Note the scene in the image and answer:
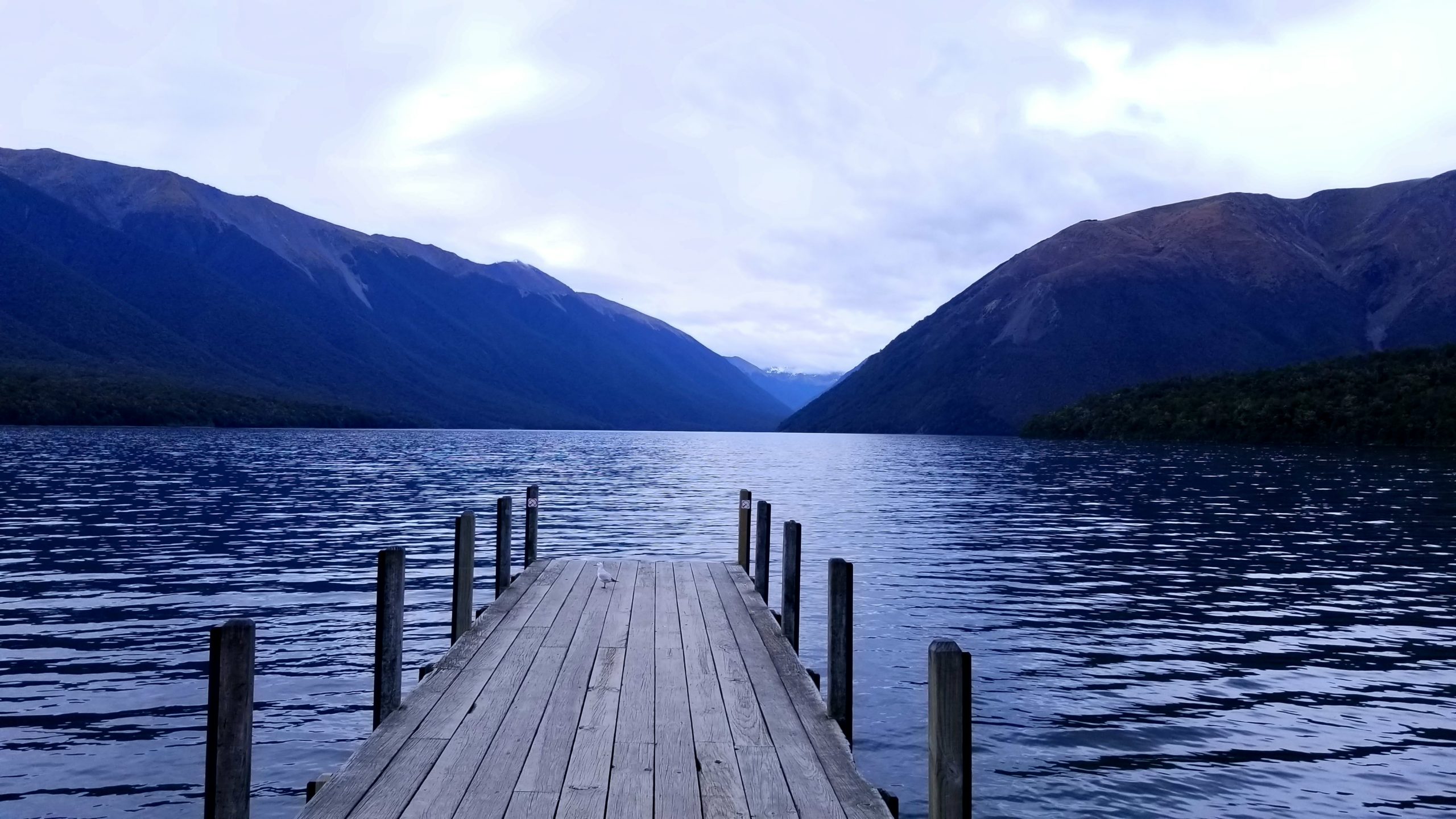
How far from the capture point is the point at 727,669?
32.0ft

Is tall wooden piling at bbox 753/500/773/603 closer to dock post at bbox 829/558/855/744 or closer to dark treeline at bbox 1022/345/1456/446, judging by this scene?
dock post at bbox 829/558/855/744

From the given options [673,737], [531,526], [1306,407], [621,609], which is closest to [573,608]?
[621,609]

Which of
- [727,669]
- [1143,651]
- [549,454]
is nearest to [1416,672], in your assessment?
[1143,651]

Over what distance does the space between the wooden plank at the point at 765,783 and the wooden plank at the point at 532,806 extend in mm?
1196

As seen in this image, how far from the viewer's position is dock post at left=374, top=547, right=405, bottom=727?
8.38m

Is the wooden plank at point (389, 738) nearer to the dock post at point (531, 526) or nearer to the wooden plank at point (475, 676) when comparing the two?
the wooden plank at point (475, 676)

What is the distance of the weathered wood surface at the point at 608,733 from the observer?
6262mm

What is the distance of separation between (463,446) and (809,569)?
282ft

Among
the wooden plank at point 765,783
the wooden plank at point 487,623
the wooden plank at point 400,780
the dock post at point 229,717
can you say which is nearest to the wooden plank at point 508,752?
the wooden plank at point 400,780

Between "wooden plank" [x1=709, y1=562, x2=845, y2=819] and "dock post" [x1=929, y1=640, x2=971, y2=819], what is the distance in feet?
2.44

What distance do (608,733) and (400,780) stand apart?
5.26 feet

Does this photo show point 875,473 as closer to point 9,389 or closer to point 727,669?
point 727,669

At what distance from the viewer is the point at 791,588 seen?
1185 centimetres

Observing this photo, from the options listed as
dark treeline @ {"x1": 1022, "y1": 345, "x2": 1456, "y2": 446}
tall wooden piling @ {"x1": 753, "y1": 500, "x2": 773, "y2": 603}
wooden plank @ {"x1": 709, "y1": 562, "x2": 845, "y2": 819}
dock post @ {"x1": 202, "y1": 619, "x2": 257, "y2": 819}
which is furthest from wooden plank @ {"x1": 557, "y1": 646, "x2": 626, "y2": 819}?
dark treeline @ {"x1": 1022, "y1": 345, "x2": 1456, "y2": 446}
